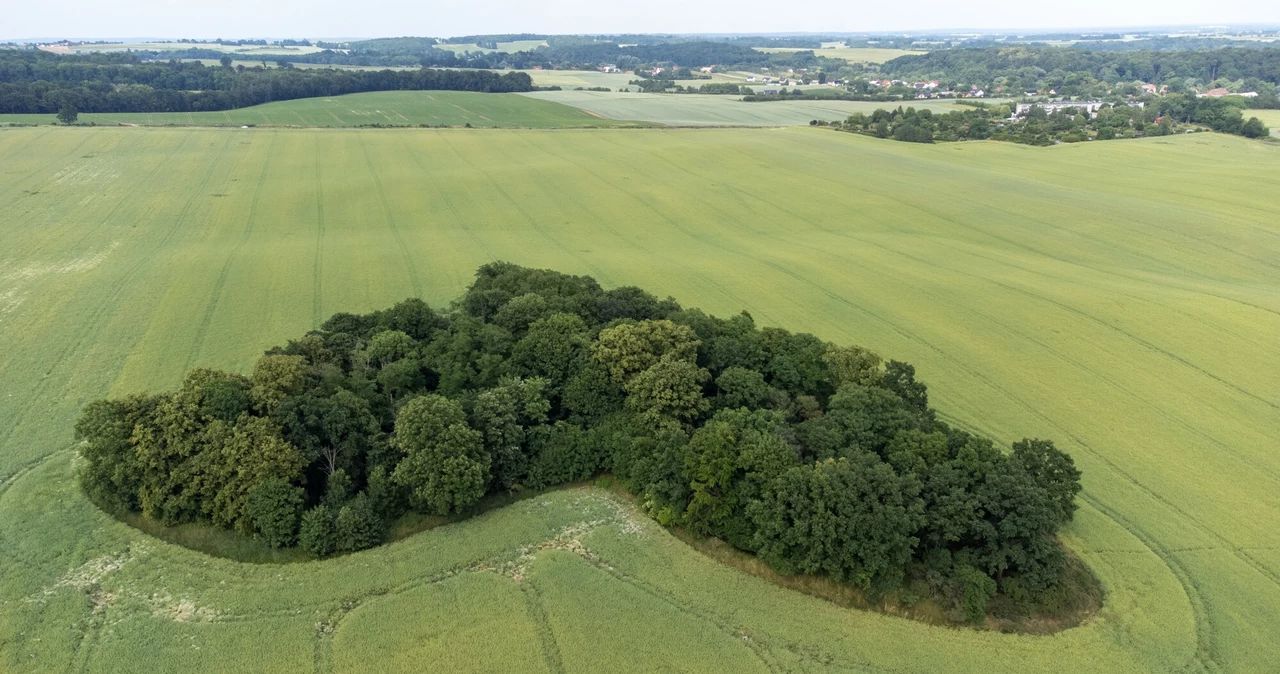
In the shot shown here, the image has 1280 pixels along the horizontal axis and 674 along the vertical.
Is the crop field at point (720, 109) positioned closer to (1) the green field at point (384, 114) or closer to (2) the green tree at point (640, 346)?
(1) the green field at point (384, 114)

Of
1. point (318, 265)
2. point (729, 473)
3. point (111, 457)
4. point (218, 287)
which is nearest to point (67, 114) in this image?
point (318, 265)

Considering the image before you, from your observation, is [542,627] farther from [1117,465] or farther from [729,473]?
[1117,465]

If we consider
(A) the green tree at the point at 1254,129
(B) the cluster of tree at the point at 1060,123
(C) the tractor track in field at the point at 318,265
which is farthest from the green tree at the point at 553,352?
(A) the green tree at the point at 1254,129

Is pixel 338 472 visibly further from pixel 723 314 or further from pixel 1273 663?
pixel 1273 663

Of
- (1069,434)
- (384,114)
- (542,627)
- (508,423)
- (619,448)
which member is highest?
(384,114)

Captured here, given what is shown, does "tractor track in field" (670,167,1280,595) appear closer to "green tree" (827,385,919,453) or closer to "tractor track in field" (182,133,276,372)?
"green tree" (827,385,919,453)

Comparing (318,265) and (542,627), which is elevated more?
(318,265)
